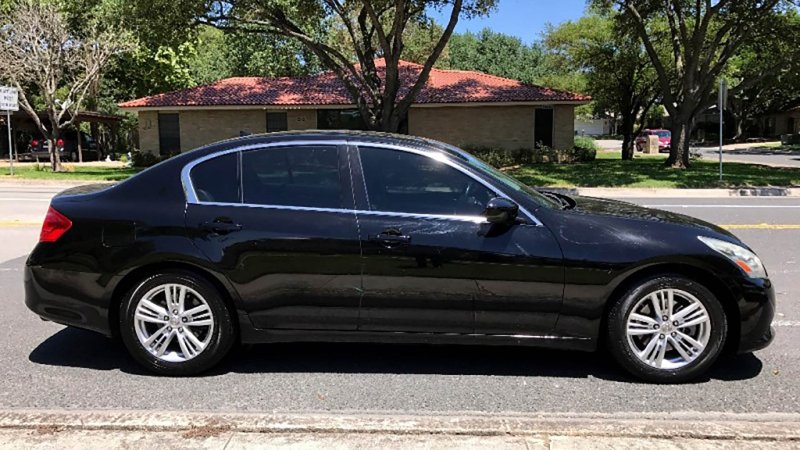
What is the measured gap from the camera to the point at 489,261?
4219 mm

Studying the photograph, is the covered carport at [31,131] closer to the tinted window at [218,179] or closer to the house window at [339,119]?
the house window at [339,119]

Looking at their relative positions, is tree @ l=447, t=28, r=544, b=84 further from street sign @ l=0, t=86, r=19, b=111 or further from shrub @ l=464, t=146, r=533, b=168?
street sign @ l=0, t=86, r=19, b=111

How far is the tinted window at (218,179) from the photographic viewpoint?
14.7ft

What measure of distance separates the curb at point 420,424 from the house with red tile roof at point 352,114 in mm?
26482

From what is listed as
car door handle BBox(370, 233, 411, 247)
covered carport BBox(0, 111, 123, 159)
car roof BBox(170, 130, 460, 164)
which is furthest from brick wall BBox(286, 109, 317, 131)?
car door handle BBox(370, 233, 411, 247)

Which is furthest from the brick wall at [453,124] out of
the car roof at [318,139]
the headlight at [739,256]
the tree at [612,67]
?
the headlight at [739,256]

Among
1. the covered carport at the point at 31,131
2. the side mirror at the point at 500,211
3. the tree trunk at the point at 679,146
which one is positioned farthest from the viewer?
the covered carport at the point at 31,131

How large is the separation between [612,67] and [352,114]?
42.9 feet

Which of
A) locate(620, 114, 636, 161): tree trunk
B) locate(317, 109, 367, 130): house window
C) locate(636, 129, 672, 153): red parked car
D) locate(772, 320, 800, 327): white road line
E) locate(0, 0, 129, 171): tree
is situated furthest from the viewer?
locate(636, 129, 672, 153): red parked car

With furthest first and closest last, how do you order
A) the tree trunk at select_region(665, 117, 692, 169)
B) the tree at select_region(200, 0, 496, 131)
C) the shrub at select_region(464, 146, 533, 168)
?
the shrub at select_region(464, 146, 533, 168) → the tree trunk at select_region(665, 117, 692, 169) → the tree at select_region(200, 0, 496, 131)

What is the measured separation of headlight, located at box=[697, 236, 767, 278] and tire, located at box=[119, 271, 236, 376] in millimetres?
3107

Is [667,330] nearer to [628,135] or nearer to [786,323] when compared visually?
[786,323]

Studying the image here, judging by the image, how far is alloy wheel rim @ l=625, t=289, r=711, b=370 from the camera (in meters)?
4.24

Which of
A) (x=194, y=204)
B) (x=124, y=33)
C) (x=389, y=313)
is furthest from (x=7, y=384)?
(x=124, y=33)
